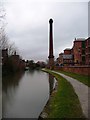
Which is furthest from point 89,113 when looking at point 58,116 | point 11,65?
point 11,65

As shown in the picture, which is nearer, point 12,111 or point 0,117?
point 0,117

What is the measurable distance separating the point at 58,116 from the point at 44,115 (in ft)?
2.76

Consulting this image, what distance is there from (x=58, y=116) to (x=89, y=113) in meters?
1.14

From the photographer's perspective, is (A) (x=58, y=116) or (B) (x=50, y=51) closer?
(A) (x=58, y=116)

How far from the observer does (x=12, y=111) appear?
35.4 feet

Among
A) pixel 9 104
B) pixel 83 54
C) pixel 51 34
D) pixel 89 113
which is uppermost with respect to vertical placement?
pixel 51 34

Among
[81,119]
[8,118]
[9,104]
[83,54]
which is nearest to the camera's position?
[81,119]

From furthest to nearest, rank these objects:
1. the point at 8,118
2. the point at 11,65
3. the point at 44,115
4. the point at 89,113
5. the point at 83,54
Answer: the point at 83,54 → the point at 11,65 → the point at 8,118 → the point at 44,115 → the point at 89,113

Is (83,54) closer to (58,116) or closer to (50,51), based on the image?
(50,51)

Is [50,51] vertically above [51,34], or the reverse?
[51,34]

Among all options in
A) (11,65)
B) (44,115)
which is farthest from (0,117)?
(11,65)

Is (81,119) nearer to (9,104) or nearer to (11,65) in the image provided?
(9,104)

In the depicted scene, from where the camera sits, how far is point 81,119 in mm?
6855

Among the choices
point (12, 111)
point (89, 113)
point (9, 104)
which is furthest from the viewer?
point (9, 104)
